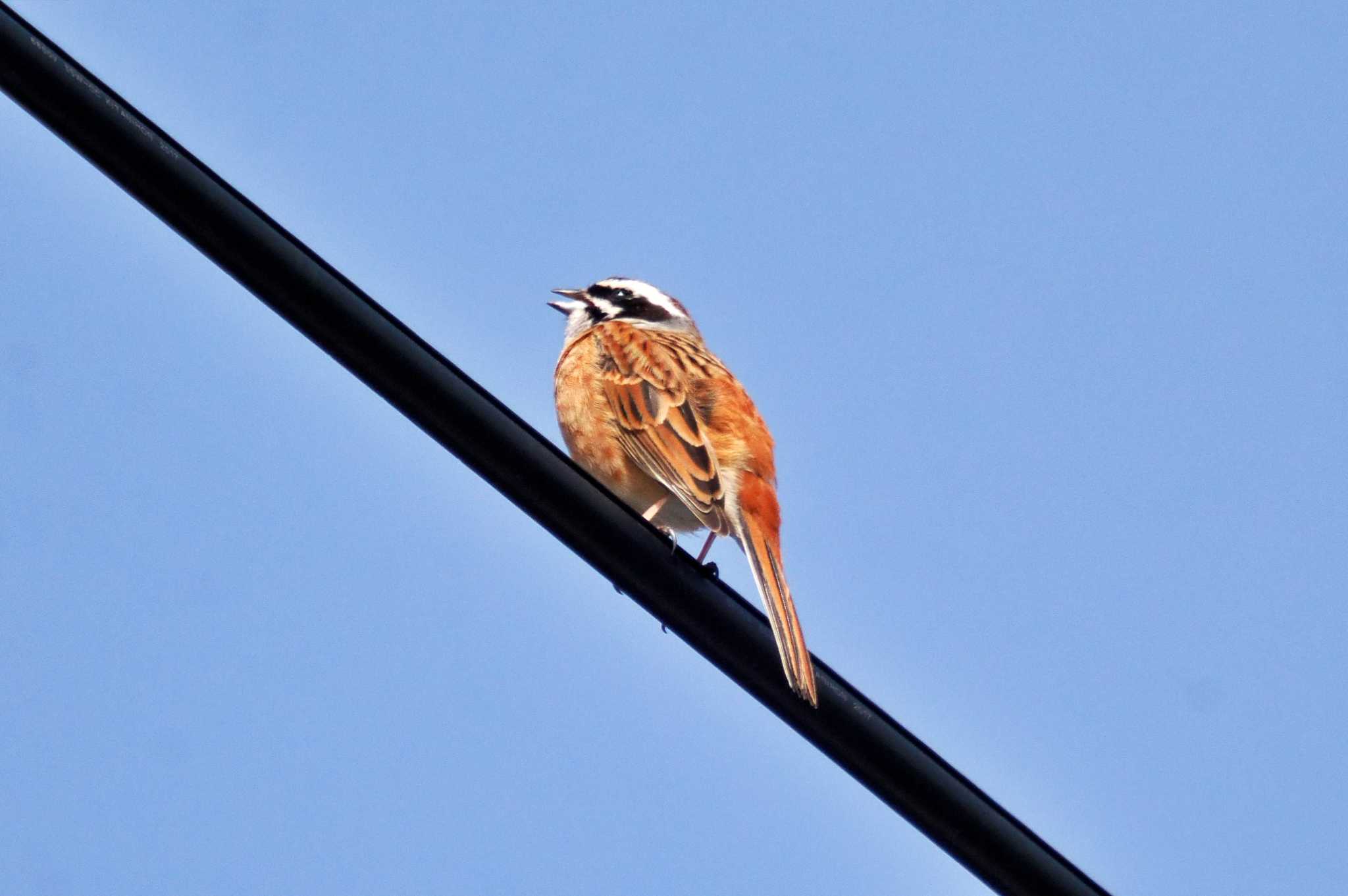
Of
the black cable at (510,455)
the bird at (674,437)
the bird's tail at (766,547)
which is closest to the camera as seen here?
the black cable at (510,455)

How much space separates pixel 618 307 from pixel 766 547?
3.74m

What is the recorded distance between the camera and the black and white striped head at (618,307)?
10.4 metres

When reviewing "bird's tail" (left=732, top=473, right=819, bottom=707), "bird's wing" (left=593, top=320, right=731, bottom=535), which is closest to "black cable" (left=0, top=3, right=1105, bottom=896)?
"bird's tail" (left=732, top=473, right=819, bottom=707)

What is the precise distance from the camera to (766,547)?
7.16 m

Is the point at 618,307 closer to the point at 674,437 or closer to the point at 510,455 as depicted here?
the point at 674,437

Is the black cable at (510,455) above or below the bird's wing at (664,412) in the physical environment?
below

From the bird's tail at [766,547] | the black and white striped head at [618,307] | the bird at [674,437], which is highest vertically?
the black and white striped head at [618,307]

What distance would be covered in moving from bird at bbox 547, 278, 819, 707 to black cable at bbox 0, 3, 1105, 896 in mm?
1700

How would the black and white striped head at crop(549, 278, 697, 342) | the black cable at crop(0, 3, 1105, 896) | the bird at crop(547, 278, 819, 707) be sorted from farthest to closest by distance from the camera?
the black and white striped head at crop(549, 278, 697, 342) → the bird at crop(547, 278, 819, 707) → the black cable at crop(0, 3, 1105, 896)

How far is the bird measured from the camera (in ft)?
24.0

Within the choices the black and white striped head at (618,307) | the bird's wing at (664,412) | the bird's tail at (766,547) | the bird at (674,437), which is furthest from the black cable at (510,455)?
the black and white striped head at (618,307)

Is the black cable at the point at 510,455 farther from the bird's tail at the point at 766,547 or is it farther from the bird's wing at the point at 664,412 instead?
the bird's wing at the point at 664,412

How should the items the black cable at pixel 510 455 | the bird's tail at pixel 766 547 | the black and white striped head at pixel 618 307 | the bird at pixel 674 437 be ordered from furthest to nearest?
1. the black and white striped head at pixel 618 307
2. the bird at pixel 674 437
3. the bird's tail at pixel 766 547
4. the black cable at pixel 510 455

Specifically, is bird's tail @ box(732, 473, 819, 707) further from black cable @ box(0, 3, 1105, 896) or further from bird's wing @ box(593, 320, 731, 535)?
Answer: black cable @ box(0, 3, 1105, 896)
